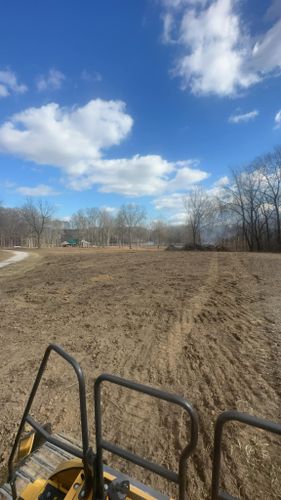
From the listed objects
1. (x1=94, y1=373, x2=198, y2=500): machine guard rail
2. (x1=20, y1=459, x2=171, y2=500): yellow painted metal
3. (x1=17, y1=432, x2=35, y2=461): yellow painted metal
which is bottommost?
(x1=17, y1=432, x2=35, y2=461): yellow painted metal

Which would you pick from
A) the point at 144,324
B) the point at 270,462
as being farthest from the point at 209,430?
the point at 144,324

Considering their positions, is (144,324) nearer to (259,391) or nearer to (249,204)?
(259,391)

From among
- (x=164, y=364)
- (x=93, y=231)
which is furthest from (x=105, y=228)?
(x=164, y=364)

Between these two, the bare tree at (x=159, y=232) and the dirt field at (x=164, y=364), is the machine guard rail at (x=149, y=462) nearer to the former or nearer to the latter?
the dirt field at (x=164, y=364)

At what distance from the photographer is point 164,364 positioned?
4648 millimetres

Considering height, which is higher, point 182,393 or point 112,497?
point 112,497

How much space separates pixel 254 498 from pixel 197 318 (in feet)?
14.8

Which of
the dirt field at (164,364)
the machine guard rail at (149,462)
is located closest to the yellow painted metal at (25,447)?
the dirt field at (164,364)

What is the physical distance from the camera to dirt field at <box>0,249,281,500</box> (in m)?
2.88

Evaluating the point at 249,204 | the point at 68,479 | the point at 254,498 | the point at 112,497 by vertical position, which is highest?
the point at 249,204

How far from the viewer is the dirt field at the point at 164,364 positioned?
9.44ft

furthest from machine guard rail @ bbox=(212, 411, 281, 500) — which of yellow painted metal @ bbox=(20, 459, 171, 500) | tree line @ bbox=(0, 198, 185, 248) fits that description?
tree line @ bbox=(0, 198, 185, 248)

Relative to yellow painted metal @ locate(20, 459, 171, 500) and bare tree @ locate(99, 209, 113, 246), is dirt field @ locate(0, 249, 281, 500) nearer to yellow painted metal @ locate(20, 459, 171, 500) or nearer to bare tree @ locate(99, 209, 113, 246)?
yellow painted metal @ locate(20, 459, 171, 500)

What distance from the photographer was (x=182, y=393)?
3807mm
